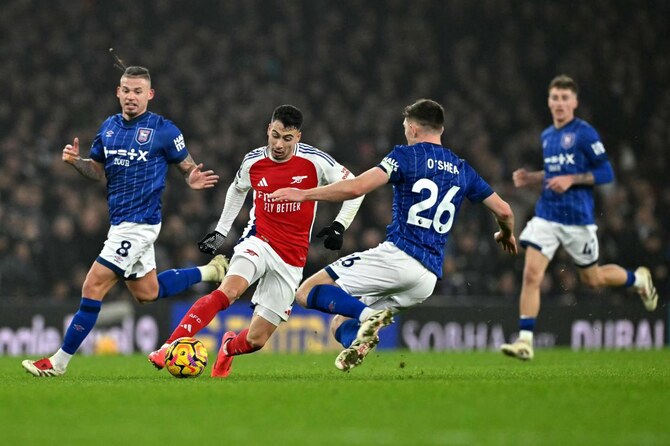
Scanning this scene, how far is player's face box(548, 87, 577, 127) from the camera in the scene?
34.9 feet

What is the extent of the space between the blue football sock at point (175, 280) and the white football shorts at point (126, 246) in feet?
1.53

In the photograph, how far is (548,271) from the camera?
1736 cm

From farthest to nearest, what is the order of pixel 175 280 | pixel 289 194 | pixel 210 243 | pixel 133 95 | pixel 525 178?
1. pixel 525 178
2. pixel 175 280
3. pixel 210 243
4. pixel 133 95
5. pixel 289 194

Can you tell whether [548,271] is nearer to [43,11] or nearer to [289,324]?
[289,324]

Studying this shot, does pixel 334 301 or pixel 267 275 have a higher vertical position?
pixel 267 275

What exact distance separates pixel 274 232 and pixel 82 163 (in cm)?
149

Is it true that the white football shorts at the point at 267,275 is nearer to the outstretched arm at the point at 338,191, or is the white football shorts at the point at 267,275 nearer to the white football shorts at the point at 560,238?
the outstretched arm at the point at 338,191

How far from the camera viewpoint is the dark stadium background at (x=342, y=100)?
1600 centimetres

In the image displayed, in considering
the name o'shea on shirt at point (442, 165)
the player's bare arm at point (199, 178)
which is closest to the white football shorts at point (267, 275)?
the player's bare arm at point (199, 178)

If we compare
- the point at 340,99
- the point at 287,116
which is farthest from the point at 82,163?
the point at 340,99

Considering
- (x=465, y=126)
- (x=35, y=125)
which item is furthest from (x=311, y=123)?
(x=35, y=125)

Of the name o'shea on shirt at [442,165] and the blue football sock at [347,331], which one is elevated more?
the name o'shea on shirt at [442,165]

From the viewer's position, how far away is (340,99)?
19.9 meters

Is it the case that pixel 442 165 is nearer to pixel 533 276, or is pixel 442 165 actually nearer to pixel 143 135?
pixel 143 135
